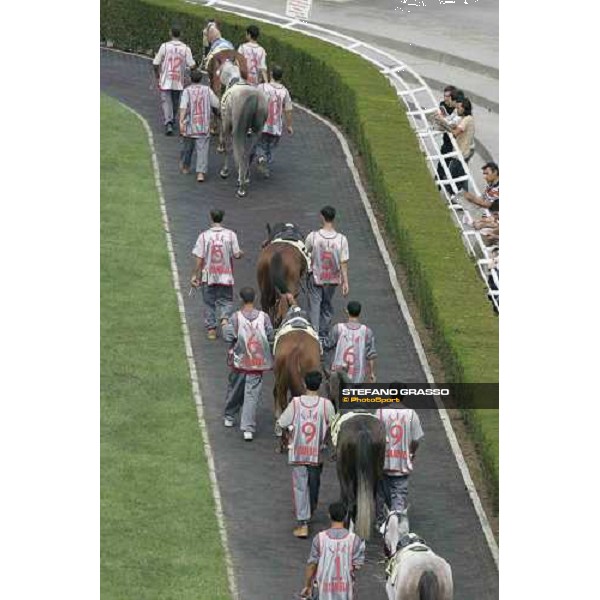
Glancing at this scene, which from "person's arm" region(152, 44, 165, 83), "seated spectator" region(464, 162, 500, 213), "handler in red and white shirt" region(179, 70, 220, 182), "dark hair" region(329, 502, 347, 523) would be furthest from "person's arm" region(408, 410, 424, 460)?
"person's arm" region(152, 44, 165, 83)

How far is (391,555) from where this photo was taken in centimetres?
2314

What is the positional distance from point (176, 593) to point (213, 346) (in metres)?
5.23

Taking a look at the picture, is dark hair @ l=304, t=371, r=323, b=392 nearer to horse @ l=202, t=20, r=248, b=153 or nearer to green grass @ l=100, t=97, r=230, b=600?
green grass @ l=100, t=97, r=230, b=600

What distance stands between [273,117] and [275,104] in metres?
0.16

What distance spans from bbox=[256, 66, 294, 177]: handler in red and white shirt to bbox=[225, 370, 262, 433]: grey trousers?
667 centimetres

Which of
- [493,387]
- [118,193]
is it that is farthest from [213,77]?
[493,387]

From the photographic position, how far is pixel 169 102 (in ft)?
114

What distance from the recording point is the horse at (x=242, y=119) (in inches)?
1246

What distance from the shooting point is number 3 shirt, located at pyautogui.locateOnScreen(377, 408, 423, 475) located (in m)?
24.7

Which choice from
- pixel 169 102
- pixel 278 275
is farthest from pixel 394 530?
pixel 169 102

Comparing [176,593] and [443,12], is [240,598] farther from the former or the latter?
[443,12]

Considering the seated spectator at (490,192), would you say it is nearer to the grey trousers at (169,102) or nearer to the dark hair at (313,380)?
the grey trousers at (169,102)

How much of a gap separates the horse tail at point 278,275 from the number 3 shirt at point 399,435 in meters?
3.07

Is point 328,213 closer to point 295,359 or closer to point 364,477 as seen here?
point 295,359
